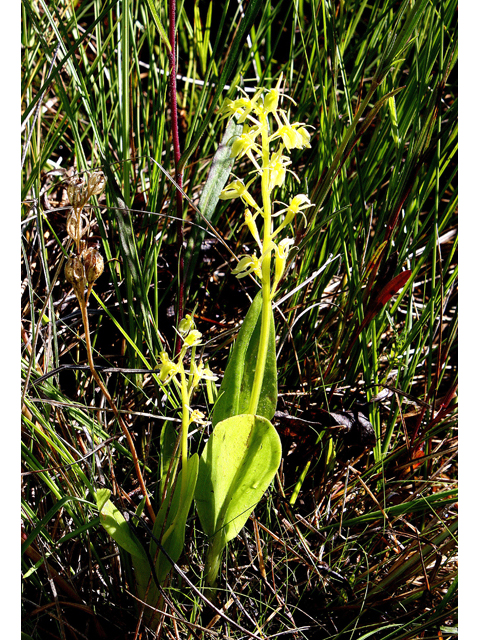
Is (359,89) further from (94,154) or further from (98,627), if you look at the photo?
(98,627)

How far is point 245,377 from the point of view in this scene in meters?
0.85

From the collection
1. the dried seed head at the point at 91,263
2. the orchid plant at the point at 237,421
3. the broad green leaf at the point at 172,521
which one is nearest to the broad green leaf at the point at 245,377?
the orchid plant at the point at 237,421

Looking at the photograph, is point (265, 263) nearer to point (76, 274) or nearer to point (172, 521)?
point (76, 274)

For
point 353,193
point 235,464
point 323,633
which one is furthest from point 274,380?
point 353,193

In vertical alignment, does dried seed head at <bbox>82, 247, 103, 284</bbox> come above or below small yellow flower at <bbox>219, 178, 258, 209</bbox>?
below

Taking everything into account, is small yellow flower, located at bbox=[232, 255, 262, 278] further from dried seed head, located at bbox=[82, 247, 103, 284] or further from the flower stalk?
dried seed head, located at bbox=[82, 247, 103, 284]

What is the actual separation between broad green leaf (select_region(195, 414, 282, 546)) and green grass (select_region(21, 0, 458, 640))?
11 centimetres

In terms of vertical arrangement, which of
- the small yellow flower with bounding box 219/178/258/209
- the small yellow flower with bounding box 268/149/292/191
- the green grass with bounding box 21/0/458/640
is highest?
the small yellow flower with bounding box 268/149/292/191

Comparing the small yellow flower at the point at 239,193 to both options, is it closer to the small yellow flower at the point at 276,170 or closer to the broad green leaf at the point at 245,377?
the small yellow flower at the point at 276,170

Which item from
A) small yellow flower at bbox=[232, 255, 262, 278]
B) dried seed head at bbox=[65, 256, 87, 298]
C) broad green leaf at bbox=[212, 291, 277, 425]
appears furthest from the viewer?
broad green leaf at bbox=[212, 291, 277, 425]

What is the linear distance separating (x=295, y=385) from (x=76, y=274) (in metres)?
0.65

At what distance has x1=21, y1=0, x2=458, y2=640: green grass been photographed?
877mm

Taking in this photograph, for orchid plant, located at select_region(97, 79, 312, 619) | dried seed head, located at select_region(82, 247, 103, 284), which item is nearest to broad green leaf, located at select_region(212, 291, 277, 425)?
orchid plant, located at select_region(97, 79, 312, 619)

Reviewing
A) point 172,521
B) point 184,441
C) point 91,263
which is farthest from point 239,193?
point 172,521
